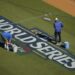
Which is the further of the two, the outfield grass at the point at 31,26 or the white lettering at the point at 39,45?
the white lettering at the point at 39,45

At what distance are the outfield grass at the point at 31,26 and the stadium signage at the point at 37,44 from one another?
2.02 feet

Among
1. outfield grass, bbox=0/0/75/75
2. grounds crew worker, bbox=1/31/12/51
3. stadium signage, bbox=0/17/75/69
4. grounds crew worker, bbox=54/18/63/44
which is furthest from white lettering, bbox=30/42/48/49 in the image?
grounds crew worker, bbox=1/31/12/51

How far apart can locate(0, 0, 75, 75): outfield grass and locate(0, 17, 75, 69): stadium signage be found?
615 millimetres

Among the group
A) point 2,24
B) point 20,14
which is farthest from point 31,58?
point 20,14

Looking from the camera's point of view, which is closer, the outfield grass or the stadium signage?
the outfield grass

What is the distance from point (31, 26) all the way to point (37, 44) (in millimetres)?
2929

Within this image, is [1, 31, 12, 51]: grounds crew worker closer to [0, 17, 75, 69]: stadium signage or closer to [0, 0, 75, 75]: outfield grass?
[0, 0, 75, 75]: outfield grass

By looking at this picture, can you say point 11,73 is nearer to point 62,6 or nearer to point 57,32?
point 57,32

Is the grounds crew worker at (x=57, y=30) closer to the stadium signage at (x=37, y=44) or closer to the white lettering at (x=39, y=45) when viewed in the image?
the stadium signage at (x=37, y=44)

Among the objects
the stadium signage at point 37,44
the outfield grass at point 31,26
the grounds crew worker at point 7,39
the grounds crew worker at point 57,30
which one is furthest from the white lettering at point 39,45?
the grounds crew worker at point 7,39

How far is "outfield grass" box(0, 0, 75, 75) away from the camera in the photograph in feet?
70.4

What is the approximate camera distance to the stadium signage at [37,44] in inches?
915

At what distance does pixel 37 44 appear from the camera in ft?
81.7

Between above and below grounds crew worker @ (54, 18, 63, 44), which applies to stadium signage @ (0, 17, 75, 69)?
below
